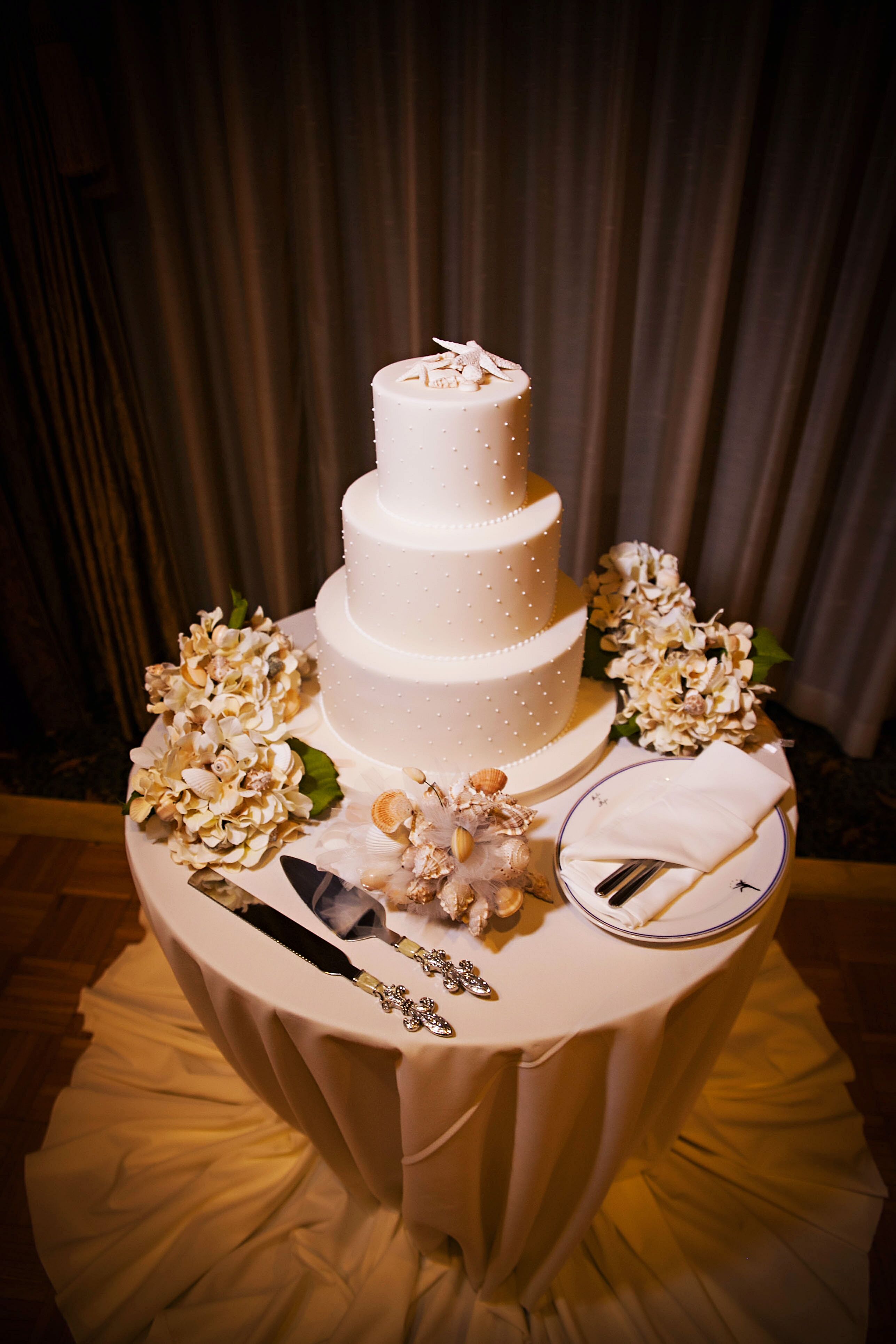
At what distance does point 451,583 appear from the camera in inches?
53.2

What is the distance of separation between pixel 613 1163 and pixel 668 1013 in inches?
12.4

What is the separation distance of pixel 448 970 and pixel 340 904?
8.2 inches

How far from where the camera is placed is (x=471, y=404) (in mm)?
1282

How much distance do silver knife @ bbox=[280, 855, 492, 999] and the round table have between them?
15mm

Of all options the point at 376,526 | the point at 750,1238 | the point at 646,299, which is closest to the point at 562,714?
the point at 376,526

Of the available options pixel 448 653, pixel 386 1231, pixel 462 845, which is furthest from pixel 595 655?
pixel 386 1231

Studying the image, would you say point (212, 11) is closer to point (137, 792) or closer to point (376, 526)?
point (376, 526)

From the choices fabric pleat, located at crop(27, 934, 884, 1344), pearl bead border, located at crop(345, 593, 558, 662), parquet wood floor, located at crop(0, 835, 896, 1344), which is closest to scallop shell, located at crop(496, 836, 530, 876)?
pearl bead border, located at crop(345, 593, 558, 662)

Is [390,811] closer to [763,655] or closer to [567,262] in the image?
[763,655]

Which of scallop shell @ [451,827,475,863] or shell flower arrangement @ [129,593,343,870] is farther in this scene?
shell flower arrangement @ [129,593,343,870]

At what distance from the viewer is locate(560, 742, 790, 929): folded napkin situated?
1279mm

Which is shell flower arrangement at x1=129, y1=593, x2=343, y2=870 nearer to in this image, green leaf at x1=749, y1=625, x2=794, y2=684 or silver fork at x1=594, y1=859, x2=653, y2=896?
silver fork at x1=594, y1=859, x2=653, y2=896

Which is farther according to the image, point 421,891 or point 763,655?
point 763,655

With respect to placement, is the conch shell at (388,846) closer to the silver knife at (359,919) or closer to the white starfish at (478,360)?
the silver knife at (359,919)
